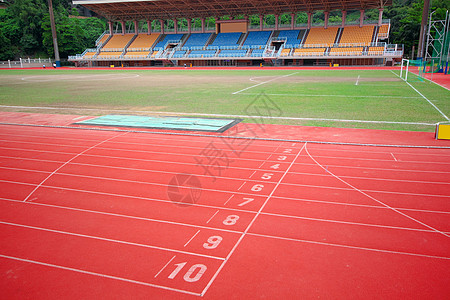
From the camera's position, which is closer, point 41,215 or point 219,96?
A: point 41,215

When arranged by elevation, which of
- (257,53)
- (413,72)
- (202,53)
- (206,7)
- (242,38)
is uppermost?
(206,7)

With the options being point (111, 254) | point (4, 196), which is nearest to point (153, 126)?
point (4, 196)

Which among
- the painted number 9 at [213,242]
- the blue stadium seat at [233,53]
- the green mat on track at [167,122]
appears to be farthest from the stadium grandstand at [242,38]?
the painted number 9 at [213,242]

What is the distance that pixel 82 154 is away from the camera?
7434 millimetres

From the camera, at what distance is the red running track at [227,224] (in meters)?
3.16

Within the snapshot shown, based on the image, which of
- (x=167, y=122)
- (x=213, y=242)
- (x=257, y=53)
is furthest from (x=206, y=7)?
(x=213, y=242)

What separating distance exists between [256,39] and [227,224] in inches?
1911

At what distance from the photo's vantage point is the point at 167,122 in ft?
33.3

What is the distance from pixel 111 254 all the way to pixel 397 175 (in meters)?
4.85

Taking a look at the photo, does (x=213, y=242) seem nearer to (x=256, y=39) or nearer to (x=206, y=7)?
(x=256, y=39)

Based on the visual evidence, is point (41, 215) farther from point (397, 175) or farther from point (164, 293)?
point (397, 175)

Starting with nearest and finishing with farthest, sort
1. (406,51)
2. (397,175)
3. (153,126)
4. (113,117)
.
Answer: (397,175) → (153,126) → (113,117) → (406,51)

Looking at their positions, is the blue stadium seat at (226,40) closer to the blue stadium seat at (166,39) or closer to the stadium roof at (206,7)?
the stadium roof at (206,7)

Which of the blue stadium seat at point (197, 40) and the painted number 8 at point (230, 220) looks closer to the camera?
the painted number 8 at point (230, 220)
